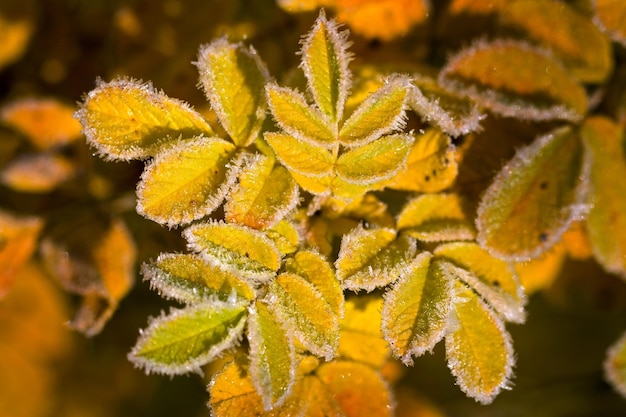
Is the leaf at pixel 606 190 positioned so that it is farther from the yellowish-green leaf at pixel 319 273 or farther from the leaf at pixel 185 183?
the leaf at pixel 185 183

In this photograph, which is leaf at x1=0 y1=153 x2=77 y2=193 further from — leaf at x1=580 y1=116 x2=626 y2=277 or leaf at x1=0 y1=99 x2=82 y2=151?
leaf at x1=580 y1=116 x2=626 y2=277

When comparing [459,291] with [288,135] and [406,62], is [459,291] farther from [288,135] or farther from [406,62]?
[406,62]

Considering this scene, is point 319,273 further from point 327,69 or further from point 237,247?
point 327,69

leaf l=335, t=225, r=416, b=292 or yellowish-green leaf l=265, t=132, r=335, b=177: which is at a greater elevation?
yellowish-green leaf l=265, t=132, r=335, b=177

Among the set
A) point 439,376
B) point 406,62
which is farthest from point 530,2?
point 439,376

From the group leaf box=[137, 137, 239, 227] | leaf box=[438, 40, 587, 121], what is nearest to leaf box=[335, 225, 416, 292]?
leaf box=[137, 137, 239, 227]

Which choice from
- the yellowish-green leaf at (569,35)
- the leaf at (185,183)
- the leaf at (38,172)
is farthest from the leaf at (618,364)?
the leaf at (38,172)
